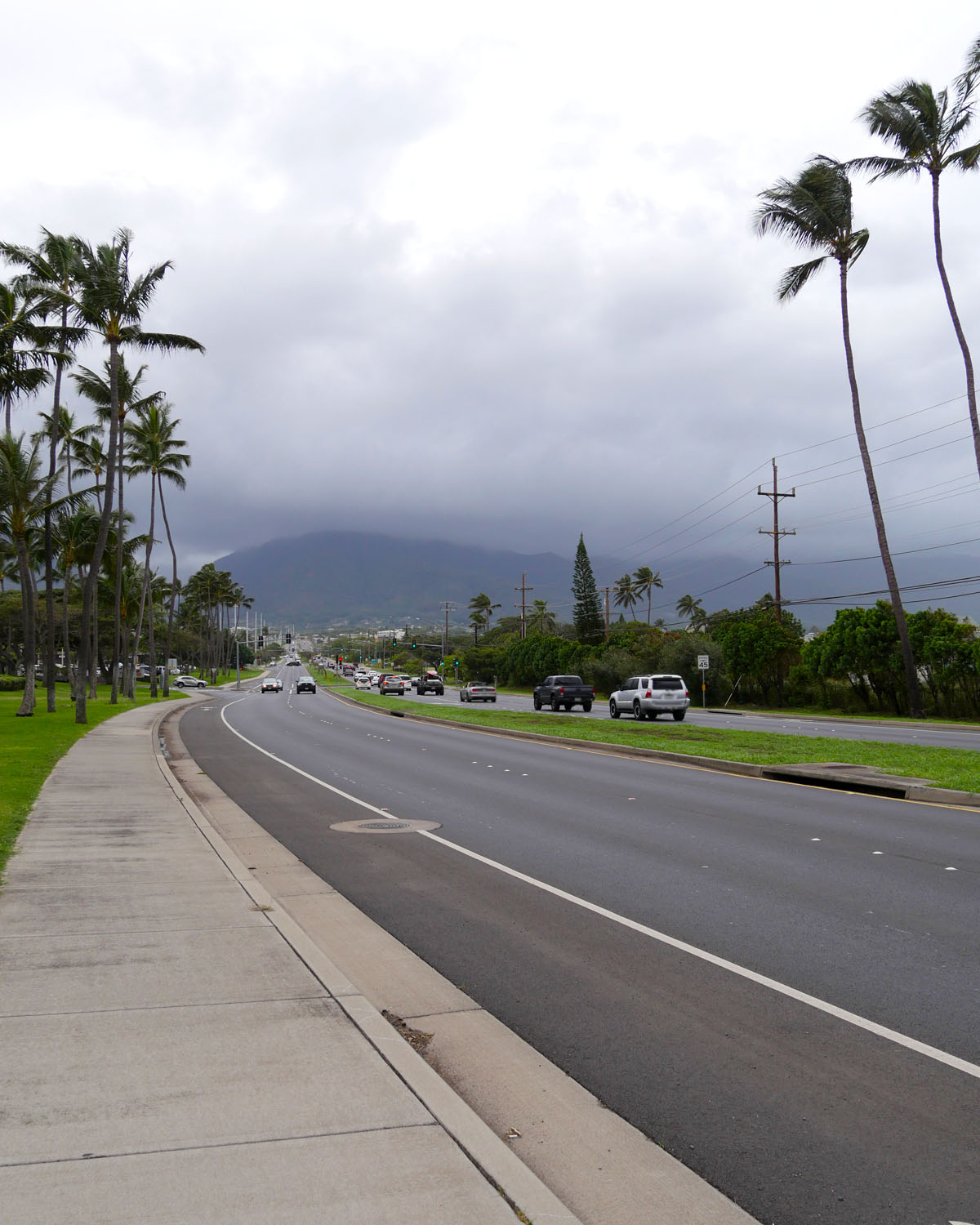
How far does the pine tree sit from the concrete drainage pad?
95370mm

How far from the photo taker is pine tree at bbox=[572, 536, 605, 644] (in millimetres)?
108438

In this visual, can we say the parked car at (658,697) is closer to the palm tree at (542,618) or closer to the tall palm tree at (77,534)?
the tall palm tree at (77,534)

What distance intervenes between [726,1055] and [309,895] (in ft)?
15.0

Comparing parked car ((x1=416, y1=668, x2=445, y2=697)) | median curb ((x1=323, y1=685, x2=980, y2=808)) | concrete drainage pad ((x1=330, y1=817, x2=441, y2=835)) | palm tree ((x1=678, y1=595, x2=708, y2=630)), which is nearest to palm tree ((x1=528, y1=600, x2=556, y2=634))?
palm tree ((x1=678, y1=595, x2=708, y2=630))

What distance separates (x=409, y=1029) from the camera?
538 cm

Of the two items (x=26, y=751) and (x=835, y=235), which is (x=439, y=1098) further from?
(x=835, y=235)

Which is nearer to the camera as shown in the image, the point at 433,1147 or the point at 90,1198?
the point at 90,1198

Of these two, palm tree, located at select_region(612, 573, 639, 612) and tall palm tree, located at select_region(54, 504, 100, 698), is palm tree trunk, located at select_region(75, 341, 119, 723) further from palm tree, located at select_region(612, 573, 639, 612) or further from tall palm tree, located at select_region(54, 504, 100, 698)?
palm tree, located at select_region(612, 573, 639, 612)

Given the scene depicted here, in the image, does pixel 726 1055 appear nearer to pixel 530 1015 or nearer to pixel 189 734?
pixel 530 1015

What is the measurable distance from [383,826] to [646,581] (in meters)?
138

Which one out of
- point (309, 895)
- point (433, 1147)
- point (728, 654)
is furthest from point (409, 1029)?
point (728, 654)

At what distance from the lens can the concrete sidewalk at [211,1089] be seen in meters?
3.44

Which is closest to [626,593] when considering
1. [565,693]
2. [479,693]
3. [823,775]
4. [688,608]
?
[688,608]

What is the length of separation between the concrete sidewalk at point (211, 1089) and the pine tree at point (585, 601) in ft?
333
